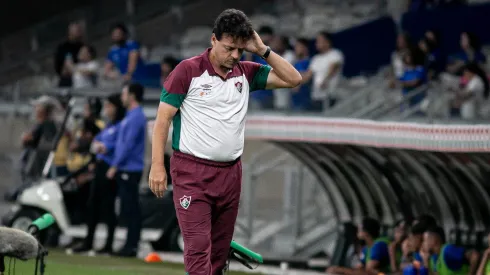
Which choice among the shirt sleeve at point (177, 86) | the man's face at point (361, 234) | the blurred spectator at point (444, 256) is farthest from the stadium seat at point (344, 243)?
the shirt sleeve at point (177, 86)

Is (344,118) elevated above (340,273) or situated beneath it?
elevated above

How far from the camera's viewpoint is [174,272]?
13.4m

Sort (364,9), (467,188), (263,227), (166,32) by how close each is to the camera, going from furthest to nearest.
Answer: (166,32), (364,9), (263,227), (467,188)

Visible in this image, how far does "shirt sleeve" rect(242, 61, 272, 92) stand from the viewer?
901cm

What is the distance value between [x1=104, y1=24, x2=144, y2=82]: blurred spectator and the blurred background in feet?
0.09

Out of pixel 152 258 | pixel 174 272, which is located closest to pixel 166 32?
pixel 152 258

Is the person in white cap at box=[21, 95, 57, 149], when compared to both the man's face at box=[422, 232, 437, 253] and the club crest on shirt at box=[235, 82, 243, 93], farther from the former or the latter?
the club crest on shirt at box=[235, 82, 243, 93]

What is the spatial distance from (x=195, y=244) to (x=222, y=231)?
0.38m

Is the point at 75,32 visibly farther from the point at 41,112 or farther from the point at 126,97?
the point at 126,97

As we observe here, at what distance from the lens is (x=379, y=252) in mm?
13773

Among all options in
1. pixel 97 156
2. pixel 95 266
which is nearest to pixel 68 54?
pixel 97 156

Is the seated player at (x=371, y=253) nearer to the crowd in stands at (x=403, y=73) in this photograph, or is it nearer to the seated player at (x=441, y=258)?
the seated player at (x=441, y=258)

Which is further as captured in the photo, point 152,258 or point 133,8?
point 133,8

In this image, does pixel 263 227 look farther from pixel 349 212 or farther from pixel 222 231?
pixel 222 231
